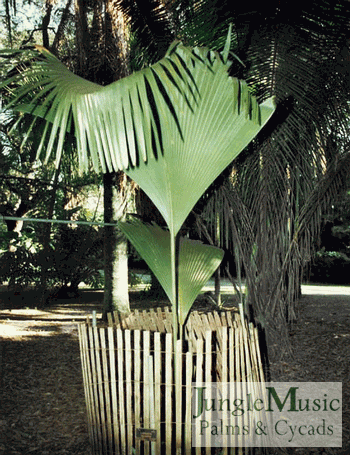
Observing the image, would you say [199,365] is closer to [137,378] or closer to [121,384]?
[137,378]

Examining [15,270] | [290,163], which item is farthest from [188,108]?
[15,270]

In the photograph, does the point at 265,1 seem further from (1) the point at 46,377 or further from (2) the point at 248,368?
(1) the point at 46,377

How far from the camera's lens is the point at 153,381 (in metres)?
2.72

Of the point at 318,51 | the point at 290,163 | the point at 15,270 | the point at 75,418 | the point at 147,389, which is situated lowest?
the point at 75,418

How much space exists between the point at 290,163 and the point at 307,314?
5.61 m

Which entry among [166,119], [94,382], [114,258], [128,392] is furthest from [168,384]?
[114,258]

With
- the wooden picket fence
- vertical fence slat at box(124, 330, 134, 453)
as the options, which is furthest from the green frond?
vertical fence slat at box(124, 330, 134, 453)

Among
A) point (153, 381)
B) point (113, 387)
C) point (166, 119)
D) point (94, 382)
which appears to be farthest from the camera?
point (94, 382)

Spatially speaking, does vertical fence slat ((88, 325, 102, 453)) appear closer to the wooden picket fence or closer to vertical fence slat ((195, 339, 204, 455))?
the wooden picket fence

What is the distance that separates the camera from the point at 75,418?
4.09 m

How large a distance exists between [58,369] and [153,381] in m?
Result: 3.34

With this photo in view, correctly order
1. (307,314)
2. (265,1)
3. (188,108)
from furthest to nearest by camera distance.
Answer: (307,314), (265,1), (188,108)

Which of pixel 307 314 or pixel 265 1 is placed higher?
pixel 265 1

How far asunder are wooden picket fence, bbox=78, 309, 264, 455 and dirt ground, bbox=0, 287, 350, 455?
2.07 feet
